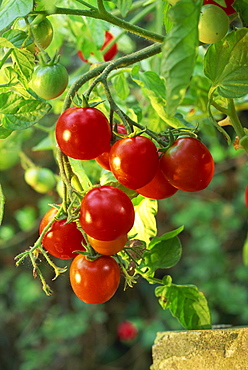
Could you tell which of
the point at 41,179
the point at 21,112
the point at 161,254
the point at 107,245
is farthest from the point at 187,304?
the point at 41,179

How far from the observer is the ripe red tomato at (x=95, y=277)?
0.43 m

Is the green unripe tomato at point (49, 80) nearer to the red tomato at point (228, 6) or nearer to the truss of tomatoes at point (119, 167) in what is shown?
the truss of tomatoes at point (119, 167)

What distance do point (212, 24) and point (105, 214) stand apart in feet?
0.55

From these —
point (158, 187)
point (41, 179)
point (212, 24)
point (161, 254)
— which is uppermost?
point (212, 24)

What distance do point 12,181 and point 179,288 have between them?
5.48 feet

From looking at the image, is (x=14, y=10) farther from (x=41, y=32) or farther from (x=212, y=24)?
(x=212, y=24)

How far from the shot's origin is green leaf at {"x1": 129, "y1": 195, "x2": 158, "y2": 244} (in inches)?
21.0

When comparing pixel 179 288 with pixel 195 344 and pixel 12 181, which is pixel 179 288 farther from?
pixel 12 181

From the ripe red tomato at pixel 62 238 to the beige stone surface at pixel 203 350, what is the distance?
15cm

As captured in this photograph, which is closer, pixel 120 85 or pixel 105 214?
pixel 105 214

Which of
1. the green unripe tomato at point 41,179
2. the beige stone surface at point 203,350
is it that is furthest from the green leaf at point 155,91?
the green unripe tomato at point 41,179

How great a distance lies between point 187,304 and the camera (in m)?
0.54

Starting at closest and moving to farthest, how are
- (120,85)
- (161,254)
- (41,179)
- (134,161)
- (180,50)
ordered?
1. (180,50)
2. (134,161)
3. (161,254)
4. (120,85)
5. (41,179)

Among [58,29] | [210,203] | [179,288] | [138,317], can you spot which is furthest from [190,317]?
[138,317]
